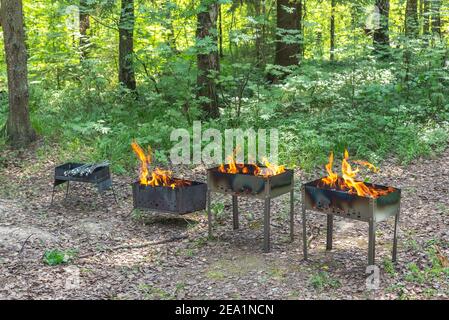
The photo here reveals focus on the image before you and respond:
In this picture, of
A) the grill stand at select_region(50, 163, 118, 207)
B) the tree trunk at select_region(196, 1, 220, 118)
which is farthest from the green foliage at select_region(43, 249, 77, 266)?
the tree trunk at select_region(196, 1, 220, 118)

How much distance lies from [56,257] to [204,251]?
1708 millimetres

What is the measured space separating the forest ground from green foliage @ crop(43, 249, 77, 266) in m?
0.07

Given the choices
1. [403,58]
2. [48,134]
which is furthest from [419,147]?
[48,134]

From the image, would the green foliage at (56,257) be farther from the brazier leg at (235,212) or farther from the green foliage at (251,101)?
the green foliage at (251,101)

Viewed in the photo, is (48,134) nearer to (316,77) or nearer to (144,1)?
(144,1)

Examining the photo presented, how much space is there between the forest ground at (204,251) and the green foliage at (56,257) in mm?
73

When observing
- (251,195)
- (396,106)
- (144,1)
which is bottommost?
(251,195)

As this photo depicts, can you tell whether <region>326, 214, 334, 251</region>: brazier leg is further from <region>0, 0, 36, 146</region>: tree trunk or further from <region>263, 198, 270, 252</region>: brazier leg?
<region>0, 0, 36, 146</region>: tree trunk

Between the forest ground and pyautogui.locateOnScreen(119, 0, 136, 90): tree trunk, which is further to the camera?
pyautogui.locateOnScreen(119, 0, 136, 90): tree trunk

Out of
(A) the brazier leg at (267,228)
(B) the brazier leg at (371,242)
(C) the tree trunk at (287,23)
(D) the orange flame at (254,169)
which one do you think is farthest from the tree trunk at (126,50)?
(B) the brazier leg at (371,242)

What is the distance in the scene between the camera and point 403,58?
1248 cm

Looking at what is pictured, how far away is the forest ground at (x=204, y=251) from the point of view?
17.2 feet

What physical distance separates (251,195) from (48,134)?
19.8 ft

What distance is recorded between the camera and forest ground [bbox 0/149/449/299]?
5.24 meters
